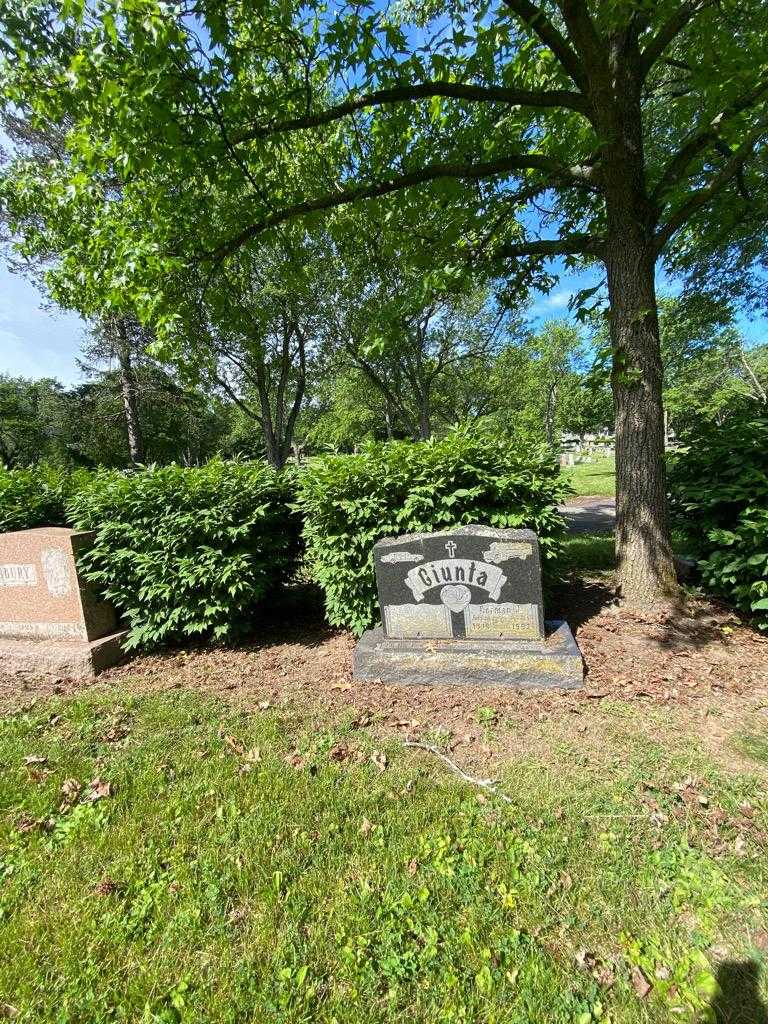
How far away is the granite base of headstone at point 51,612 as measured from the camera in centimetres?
439

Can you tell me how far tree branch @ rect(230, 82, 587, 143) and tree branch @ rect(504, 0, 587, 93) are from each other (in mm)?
137

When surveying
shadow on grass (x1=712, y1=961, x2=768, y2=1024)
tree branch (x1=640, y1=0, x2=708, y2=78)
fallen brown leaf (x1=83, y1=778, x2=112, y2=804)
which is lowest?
shadow on grass (x1=712, y1=961, x2=768, y2=1024)

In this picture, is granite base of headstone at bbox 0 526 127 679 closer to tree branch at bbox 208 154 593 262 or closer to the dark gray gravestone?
Result: the dark gray gravestone

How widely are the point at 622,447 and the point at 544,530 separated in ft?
4.46

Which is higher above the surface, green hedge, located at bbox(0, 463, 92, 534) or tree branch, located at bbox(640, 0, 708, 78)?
tree branch, located at bbox(640, 0, 708, 78)

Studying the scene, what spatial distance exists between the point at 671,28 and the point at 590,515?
31.3 ft

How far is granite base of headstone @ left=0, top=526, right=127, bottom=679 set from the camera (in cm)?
439

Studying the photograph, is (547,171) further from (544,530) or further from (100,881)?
(100,881)

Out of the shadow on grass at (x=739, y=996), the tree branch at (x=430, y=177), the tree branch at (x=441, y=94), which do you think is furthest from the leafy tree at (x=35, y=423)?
the shadow on grass at (x=739, y=996)

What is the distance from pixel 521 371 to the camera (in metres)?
28.6

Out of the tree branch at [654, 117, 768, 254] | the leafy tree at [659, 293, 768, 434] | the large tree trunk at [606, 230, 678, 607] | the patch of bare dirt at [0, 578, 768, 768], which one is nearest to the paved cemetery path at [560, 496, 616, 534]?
the leafy tree at [659, 293, 768, 434]

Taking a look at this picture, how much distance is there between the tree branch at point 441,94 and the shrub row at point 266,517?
10.2 ft

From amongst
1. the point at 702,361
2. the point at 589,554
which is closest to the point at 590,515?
the point at 589,554

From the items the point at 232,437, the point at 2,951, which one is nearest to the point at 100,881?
the point at 2,951
